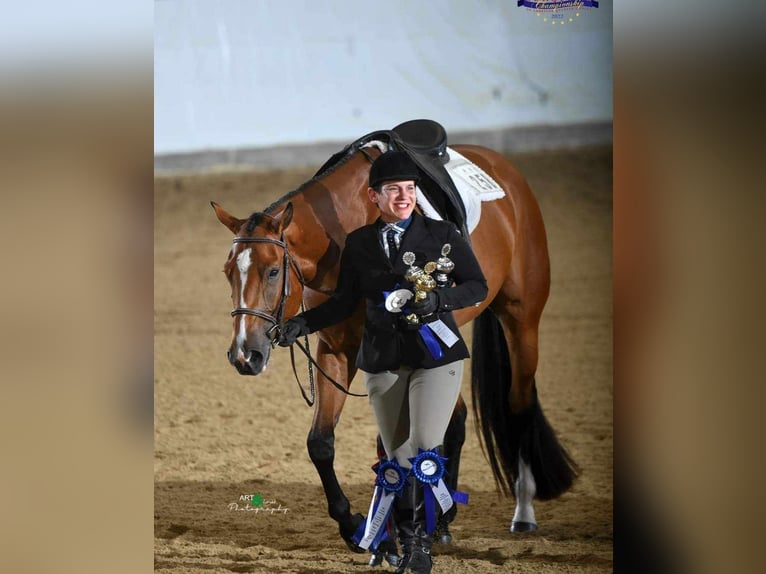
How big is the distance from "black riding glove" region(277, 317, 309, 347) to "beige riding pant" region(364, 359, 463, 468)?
0.96 ft

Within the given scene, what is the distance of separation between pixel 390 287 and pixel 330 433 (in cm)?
61

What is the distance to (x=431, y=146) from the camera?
3211 mm

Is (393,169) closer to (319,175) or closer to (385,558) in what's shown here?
(319,175)

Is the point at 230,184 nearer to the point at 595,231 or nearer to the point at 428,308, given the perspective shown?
the point at 428,308

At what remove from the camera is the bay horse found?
300 cm

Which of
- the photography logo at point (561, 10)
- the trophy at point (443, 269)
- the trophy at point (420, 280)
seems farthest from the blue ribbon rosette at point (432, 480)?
the photography logo at point (561, 10)

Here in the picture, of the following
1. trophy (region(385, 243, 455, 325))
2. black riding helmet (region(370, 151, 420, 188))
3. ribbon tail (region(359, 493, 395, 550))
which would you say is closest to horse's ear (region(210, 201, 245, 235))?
black riding helmet (region(370, 151, 420, 188))

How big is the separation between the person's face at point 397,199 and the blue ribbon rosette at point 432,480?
2.70 feet

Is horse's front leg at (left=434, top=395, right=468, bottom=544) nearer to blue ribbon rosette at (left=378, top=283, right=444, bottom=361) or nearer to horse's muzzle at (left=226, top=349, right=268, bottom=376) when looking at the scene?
blue ribbon rosette at (left=378, top=283, right=444, bottom=361)

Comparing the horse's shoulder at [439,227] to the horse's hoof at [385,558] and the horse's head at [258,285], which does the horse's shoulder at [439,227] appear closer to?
the horse's head at [258,285]

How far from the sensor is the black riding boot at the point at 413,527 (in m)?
2.99

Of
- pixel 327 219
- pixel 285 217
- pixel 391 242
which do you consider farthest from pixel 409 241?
pixel 285 217
